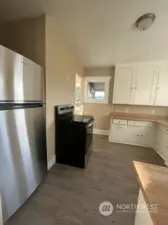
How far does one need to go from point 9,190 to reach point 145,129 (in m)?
3.47

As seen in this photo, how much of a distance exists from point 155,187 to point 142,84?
11.9ft

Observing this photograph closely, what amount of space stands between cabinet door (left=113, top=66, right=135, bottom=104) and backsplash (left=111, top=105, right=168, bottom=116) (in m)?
0.38

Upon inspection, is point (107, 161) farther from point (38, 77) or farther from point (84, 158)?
point (38, 77)

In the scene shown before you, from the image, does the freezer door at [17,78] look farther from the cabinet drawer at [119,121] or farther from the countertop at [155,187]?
the cabinet drawer at [119,121]

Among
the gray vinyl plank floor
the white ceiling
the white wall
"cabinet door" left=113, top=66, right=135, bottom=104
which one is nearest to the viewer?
the gray vinyl plank floor

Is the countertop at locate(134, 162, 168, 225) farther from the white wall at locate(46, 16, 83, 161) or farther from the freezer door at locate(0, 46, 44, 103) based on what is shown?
the white wall at locate(46, 16, 83, 161)

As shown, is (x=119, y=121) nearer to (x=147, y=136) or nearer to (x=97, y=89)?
(x=147, y=136)

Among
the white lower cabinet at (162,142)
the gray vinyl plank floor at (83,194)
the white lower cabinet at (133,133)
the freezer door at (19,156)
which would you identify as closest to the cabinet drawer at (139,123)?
the white lower cabinet at (133,133)

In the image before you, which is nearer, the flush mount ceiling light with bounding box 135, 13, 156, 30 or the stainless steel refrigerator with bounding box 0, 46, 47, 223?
the stainless steel refrigerator with bounding box 0, 46, 47, 223

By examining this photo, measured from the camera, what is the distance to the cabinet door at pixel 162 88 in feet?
12.0

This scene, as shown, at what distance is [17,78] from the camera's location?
1.36 m

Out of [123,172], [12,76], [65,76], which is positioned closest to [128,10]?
[65,76]

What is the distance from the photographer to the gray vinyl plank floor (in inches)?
56.0

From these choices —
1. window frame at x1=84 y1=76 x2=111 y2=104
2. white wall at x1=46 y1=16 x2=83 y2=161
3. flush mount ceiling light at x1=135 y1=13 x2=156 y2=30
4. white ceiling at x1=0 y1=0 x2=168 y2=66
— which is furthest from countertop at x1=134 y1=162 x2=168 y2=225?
window frame at x1=84 y1=76 x2=111 y2=104
